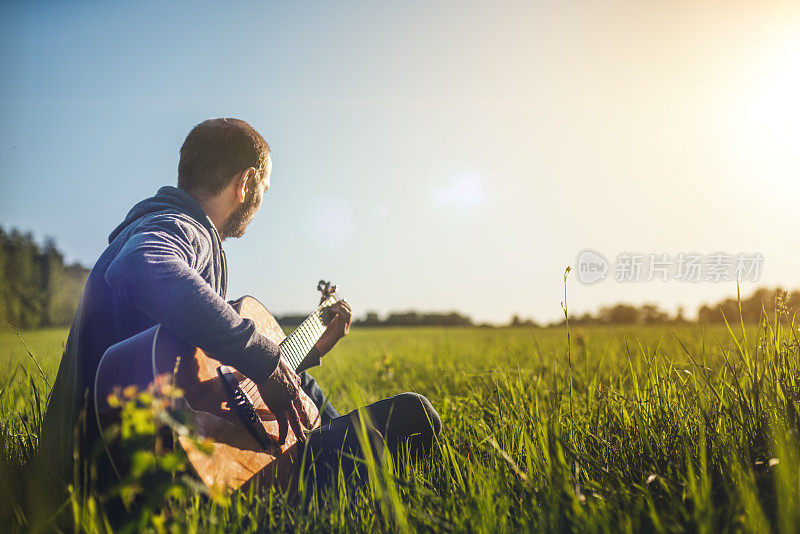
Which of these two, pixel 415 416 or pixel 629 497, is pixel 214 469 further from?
pixel 629 497

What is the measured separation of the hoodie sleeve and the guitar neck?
2.70 feet

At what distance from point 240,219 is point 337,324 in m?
1.15

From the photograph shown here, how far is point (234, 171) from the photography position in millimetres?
2742

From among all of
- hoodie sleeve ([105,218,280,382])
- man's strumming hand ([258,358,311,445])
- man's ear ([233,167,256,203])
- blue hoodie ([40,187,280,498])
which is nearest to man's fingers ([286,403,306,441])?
man's strumming hand ([258,358,311,445])

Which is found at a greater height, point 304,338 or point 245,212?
point 245,212

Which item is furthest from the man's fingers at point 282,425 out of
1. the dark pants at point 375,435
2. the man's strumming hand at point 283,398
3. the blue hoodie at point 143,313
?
the blue hoodie at point 143,313

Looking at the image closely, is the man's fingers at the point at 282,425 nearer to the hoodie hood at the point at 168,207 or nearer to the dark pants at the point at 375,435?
the dark pants at the point at 375,435

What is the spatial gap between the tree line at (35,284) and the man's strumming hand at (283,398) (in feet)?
3.18

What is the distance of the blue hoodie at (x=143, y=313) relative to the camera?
1.92 metres

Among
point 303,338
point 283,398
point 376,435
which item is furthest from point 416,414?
point 303,338

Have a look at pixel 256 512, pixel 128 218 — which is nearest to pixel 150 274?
pixel 128 218

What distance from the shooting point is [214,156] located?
2707mm

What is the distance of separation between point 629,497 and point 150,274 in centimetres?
187

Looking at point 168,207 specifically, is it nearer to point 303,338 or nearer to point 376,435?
point 303,338
